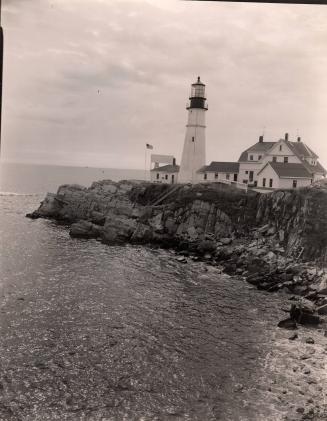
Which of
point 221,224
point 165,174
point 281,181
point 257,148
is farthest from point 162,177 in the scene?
point 221,224

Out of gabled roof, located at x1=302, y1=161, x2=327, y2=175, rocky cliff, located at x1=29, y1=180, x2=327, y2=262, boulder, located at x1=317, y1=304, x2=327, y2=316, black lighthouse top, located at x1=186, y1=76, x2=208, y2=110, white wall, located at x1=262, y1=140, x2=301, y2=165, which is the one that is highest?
black lighthouse top, located at x1=186, y1=76, x2=208, y2=110

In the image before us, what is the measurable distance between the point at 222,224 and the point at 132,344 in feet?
48.9

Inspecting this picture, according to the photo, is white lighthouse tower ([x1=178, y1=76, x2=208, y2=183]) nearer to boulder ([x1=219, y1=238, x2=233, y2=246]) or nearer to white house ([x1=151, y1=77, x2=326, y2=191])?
white house ([x1=151, y1=77, x2=326, y2=191])

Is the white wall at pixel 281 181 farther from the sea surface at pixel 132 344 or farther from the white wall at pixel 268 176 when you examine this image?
the sea surface at pixel 132 344

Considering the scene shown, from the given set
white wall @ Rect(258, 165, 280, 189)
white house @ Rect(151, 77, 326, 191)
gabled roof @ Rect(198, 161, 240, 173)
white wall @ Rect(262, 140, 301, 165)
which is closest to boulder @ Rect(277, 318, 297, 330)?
white wall @ Rect(258, 165, 280, 189)

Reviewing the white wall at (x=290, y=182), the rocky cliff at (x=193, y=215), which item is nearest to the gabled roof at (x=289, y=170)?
the white wall at (x=290, y=182)

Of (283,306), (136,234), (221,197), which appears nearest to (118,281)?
(283,306)

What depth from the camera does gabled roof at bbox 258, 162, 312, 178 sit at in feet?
86.9

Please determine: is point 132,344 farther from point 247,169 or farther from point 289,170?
point 247,169

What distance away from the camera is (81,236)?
23.5 m

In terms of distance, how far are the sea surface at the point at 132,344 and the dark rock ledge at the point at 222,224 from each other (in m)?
2.14

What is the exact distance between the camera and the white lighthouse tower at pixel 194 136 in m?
31.2

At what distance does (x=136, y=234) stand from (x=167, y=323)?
41.7 feet

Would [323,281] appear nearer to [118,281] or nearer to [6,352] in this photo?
[118,281]
